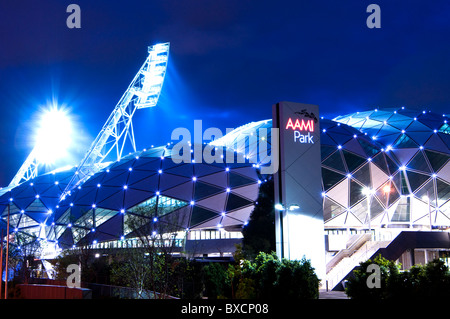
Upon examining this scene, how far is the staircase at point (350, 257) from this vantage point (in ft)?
108

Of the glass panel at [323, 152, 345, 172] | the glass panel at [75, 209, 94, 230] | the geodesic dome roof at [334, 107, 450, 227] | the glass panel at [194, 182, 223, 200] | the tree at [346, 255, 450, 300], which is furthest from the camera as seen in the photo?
the geodesic dome roof at [334, 107, 450, 227]

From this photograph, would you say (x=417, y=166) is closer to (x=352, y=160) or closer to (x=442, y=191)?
(x=442, y=191)

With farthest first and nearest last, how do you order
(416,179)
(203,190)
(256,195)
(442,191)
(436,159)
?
(436,159) → (416,179) → (442,191) → (256,195) → (203,190)

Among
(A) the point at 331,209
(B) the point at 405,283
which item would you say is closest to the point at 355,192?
(A) the point at 331,209

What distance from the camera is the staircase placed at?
1297 inches

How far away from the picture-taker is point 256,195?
44750 mm

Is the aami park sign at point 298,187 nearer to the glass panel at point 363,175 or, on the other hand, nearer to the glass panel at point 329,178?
the glass panel at point 329,178

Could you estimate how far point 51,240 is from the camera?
46719mm

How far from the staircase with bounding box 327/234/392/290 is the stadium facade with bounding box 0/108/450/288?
0.09 metres

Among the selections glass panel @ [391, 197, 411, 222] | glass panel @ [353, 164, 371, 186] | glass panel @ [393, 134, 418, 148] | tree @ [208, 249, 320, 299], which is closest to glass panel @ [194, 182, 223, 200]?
glass panel @ [353, 164, 371, 186]

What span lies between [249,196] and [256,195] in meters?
0.73

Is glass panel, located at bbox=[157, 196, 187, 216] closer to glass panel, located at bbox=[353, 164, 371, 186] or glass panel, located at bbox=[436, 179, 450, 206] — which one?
glass panel, located at bbox=[353, 164, 371, 186]
